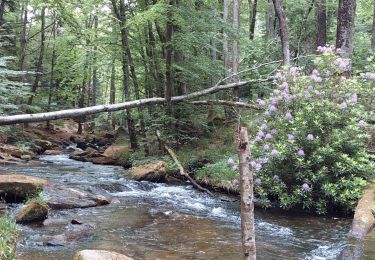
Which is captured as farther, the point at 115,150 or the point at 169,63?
the point at 115,150

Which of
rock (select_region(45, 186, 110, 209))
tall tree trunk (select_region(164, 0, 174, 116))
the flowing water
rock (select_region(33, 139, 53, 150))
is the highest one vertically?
tall tree trunk (select_region(164, 0, 174, 116))

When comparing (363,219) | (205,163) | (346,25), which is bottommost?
(363,219)

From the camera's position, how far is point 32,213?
7.89 m

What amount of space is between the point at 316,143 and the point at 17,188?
6545mm

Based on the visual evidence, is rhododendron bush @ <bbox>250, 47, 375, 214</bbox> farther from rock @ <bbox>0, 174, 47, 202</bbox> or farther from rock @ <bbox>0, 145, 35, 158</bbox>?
rock @ <bbox>0, 145, 35, 158</bbox>

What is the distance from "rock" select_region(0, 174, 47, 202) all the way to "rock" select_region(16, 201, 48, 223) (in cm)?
115

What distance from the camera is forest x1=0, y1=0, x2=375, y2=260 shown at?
6977 millimetres

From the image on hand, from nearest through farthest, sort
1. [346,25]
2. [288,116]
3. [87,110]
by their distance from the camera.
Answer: [288,116]
[346,25]
[87,110]

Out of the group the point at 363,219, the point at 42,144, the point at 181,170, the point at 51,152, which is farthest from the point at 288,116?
the point at 42,144

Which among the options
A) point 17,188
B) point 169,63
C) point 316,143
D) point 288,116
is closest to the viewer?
point 17,188

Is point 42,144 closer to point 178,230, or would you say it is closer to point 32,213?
point 32,213

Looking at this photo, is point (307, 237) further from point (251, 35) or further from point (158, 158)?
point (251, 35)

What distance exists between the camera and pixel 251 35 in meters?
22.3

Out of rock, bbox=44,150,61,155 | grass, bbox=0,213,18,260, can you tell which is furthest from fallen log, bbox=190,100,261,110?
grass, bbox=0,213,18,260
